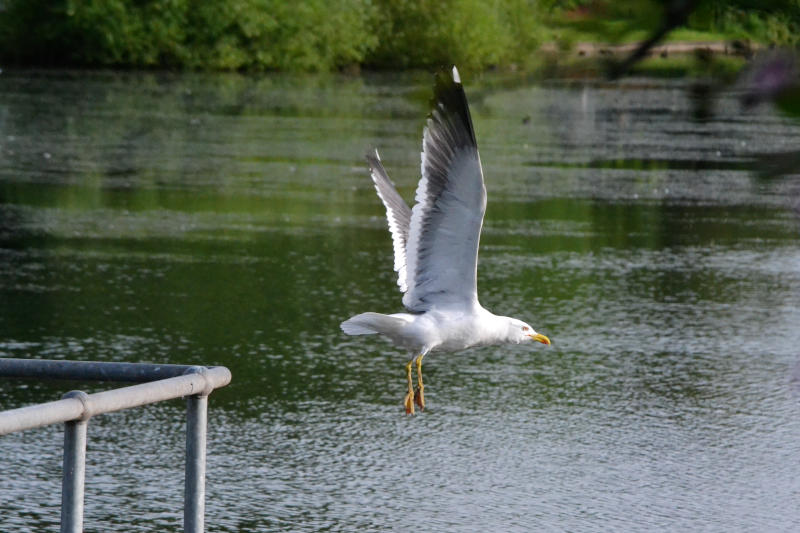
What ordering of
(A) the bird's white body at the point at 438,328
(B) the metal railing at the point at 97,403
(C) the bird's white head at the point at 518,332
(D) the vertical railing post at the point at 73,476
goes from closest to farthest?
1. (B) the metal railing at the point at 97,403
2. (D) the vertical railing post at the point at 73,476
3. (A) the bird's white body at the point at 438,328
4. (C) the bird's white head at the point at 518,332

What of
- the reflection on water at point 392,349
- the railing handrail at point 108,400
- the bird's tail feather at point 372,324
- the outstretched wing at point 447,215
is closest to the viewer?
the railing handrail at point 108,400

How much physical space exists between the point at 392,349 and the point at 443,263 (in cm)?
471

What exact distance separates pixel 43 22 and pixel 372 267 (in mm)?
30236

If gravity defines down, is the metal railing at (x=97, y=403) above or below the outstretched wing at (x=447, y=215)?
below

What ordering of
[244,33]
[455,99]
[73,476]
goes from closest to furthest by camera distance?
1. [73,476]
2. [455,99]
3. [244,33]

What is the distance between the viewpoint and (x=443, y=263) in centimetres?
544

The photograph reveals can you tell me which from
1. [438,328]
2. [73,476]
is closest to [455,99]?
[438,328]

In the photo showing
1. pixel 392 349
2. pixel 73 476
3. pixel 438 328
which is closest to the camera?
pixel 73 476

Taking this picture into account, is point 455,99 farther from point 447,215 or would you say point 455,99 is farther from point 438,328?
point 438,328

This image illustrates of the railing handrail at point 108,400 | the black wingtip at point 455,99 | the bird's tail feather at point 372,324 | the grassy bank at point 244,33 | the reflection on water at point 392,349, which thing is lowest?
the reflection on water at point 392,349

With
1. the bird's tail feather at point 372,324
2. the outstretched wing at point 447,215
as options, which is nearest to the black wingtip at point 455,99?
the outstretched wing at point 447,215

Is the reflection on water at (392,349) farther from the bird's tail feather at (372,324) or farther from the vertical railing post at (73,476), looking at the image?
the vertical railing post at (73,476)

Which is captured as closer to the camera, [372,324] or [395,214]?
[372,324]

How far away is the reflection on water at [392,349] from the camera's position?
691cm
